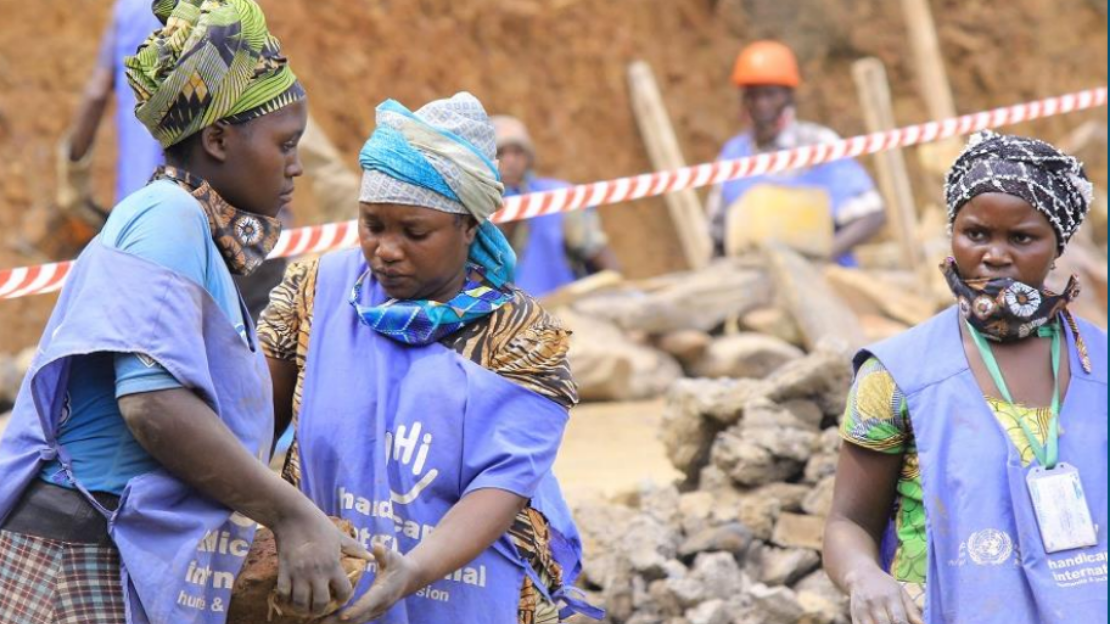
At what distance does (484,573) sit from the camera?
3363 mm

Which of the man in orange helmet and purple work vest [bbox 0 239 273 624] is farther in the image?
the man in orange helmet

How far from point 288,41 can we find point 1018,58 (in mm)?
8169

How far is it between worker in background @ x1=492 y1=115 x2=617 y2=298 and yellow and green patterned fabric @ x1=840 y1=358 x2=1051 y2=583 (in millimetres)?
4809

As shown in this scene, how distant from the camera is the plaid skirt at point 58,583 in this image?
2896 millimetres

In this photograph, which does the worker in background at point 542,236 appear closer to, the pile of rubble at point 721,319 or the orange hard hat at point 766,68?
the pile of rubble at point 721,319

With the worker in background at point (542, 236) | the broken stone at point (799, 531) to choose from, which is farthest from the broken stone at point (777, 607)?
the worker in background at point (542, 236)

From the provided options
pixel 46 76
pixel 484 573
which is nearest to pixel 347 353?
pixel 484 573

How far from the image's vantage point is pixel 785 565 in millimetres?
5586

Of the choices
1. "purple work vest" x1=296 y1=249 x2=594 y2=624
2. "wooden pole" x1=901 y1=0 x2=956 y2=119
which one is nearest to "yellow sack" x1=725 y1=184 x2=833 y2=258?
"wooden pole" x1=901 y1=0 x2=956 y2=119

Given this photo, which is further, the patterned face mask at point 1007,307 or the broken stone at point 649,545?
the broken stone at point 649,545

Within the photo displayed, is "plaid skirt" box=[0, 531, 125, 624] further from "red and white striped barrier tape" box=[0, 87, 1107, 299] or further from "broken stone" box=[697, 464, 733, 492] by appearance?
"red and white striped barrier tape" box=[0, 87, 1107, 299]

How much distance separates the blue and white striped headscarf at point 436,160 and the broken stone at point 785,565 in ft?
7.97

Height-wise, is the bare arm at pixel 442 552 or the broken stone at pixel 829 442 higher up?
the bare arm at pixel 442 552

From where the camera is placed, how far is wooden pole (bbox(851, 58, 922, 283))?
12.4 meters
